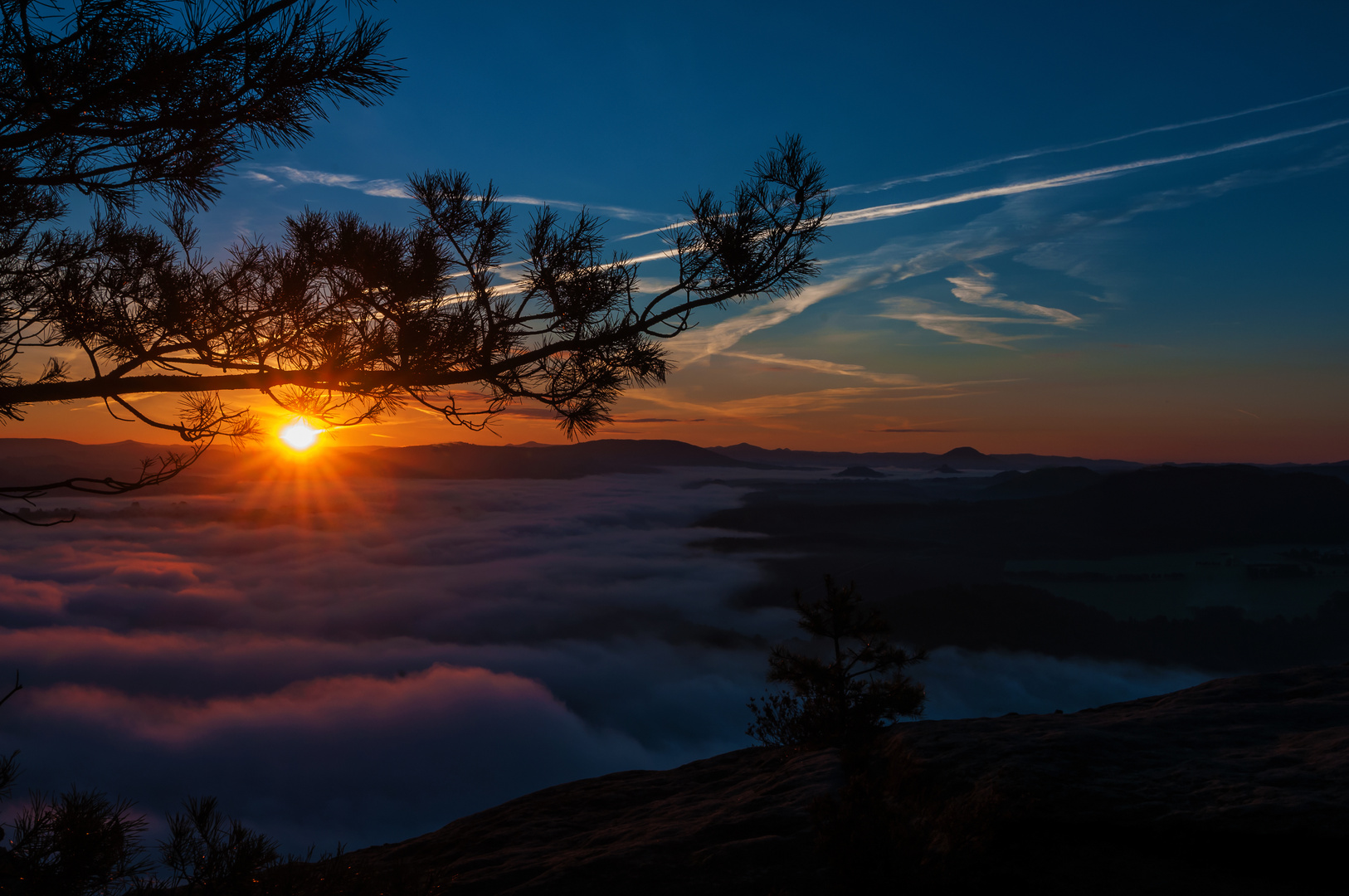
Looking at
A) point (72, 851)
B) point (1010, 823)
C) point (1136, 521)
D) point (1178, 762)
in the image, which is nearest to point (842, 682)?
point (1178, 762)

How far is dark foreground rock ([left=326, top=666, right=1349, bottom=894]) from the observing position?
3.25 meters

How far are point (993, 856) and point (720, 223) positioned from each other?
4.37 m

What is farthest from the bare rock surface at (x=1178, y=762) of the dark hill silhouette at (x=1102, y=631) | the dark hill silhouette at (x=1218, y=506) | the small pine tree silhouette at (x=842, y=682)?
Result: the dark hill silhouette at (x=1218, y=506)

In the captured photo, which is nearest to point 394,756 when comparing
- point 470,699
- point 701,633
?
point 470,699

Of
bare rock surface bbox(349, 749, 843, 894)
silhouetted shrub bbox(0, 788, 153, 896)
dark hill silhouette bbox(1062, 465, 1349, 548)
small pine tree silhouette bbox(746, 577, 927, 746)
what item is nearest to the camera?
silhouetted shrub bbox(0, 788, 153, 896)

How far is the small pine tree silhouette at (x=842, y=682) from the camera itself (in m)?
7.30

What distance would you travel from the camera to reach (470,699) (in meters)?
72.5

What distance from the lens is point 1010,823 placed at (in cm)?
359

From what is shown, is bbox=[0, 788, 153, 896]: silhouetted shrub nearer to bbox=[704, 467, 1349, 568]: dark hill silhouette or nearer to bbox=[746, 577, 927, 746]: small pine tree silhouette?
bbox=[746, 577, 927, 746]: small pine tree silhouette

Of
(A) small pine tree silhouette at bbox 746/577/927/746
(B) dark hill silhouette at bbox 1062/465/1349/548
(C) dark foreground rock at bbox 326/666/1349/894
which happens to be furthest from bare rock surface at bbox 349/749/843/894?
(B) dark hill silhouette at bbox 1062/465/1349/548

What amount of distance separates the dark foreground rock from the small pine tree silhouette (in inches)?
74.1

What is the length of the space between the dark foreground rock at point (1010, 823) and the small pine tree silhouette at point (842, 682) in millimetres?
1883

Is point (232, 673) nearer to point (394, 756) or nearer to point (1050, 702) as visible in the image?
point (394, 756)

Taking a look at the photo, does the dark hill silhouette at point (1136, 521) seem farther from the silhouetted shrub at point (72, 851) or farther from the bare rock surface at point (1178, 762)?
the silhouetted shrub at point (72, 851)
